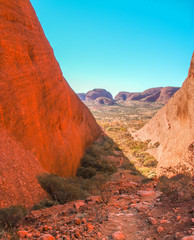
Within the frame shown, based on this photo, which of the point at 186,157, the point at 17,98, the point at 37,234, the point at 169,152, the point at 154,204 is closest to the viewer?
the point at 37,234

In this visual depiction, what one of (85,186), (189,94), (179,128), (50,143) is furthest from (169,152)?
(50,143)

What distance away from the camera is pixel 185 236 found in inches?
94.5

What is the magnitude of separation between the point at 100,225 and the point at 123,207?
1.08m

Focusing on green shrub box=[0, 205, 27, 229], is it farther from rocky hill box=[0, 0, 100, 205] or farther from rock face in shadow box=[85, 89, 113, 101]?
rock face in shadow box=[85, 89, 113, 101]

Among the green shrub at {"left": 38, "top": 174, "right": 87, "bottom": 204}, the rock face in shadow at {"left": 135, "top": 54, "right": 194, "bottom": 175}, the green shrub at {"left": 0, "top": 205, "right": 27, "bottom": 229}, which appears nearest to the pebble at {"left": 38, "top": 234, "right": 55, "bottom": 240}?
the green shrub at {"left": 0, "top": 205, "right": 27, "bottom": 229}

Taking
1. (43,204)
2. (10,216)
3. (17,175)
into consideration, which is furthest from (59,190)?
(10,216)

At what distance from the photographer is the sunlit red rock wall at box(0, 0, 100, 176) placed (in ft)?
19.7

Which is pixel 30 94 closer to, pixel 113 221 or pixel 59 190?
pixel 59 190

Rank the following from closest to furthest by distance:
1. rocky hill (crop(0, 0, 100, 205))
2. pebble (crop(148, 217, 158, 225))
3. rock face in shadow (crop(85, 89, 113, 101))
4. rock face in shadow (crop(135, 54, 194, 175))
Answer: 1. pebble (crop(148, 217, 158, 225))
2. rocky hill (crop(0, 0, 100, 205))
3. rock face in shadow (crop(135, 54, 194, 175))
4. rock face in shadow (crop(85, 89, 113, 101))

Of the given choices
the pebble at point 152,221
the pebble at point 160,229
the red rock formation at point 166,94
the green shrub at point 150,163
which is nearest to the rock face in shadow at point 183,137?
the green shrub at point 150,163

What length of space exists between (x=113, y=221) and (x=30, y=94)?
18.1 feet

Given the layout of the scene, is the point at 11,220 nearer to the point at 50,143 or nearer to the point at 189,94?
the point at 50,143

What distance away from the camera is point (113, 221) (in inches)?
138

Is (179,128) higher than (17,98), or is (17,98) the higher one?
(17,98)
